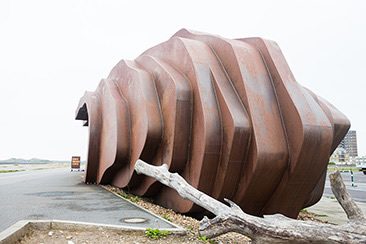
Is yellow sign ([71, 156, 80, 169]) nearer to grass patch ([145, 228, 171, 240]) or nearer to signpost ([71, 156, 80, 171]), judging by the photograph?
signpost ([71, 156, 80, 171])

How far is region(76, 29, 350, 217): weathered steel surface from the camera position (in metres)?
8.52

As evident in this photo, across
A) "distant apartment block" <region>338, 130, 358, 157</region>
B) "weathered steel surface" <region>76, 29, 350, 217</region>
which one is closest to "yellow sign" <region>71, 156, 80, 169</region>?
"weathered steel surface" <region>76, 29, 350, 217</region>

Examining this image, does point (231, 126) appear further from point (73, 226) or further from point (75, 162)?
point (75, 162)

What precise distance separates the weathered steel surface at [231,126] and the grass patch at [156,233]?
10.6 ft

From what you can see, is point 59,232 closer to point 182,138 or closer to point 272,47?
point 182,138

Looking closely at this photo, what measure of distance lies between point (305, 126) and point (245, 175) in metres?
2.02

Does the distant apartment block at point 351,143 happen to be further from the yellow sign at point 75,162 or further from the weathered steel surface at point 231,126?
the weathered steel surface at point 231,126

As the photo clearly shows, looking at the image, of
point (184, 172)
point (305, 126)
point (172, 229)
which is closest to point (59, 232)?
point (172, 229)

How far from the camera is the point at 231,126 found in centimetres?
863

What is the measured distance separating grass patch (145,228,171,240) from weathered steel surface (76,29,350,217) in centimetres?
324

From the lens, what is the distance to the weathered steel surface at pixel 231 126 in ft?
28.0

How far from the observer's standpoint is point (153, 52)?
13078 millimetres

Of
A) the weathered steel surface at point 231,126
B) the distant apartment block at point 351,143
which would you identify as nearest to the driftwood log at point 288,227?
the weathered steel surface at point 231,126

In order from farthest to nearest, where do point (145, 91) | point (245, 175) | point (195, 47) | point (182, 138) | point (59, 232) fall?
1. point (145, 91)
2. point (195, 47)
3. point (182, 138)
4. point (245, 175)
5. point (59, 232)
